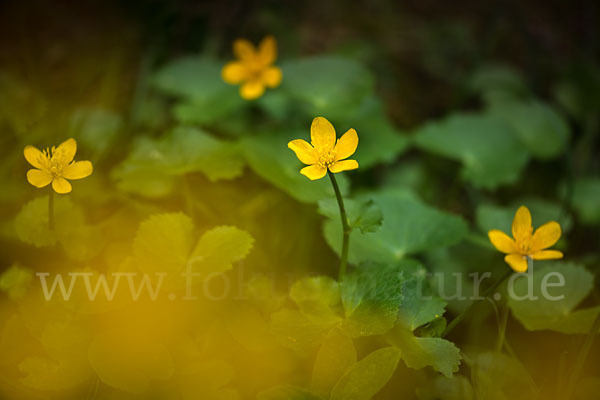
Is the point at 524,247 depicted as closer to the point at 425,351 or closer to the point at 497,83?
the point at 425,351

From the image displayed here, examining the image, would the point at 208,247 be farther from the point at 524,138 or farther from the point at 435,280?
the point at 524,138

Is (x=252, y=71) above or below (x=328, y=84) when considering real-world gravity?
below

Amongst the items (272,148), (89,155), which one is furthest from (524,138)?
(89,155)

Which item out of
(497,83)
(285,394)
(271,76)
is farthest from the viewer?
(497,83)

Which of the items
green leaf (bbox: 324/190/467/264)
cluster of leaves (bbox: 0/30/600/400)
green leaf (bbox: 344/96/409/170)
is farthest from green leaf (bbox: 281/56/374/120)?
green leaf (bbox: 324/190/467/264)

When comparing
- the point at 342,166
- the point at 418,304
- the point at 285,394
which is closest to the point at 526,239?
the point at 418,304

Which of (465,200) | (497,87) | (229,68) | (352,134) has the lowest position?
(352,134)
